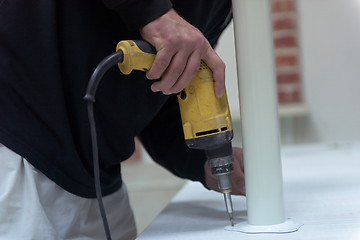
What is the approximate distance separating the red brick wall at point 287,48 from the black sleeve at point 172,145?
136cm

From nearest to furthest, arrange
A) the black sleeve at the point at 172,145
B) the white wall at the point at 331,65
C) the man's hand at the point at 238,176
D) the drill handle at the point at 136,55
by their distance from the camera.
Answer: the drill handle at the point at 136,55 → the man's hand at the point at 238,176 → the black sleeve at the point at 172,145 → the white wall at the point at 331,65

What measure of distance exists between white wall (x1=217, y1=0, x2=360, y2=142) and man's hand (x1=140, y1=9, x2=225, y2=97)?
157cm

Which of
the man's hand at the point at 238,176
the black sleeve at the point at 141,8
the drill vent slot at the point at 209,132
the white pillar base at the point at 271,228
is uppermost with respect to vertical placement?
the black sleeve at the point at 141,8

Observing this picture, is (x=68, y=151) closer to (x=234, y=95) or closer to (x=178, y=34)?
(x=178, y=34)

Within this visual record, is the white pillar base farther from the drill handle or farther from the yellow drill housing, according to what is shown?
the drill handle

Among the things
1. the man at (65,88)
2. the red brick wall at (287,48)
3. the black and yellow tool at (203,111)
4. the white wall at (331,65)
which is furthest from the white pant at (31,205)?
the red brick wall at (287,48)

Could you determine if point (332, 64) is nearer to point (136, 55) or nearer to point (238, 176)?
point (238, 176)

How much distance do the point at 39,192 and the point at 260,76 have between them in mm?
393

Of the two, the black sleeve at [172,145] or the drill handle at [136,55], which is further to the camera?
the black sleeve at [172,145]

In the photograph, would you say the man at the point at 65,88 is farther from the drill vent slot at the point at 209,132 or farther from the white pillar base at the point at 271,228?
the white pillar base at the point at 271,228

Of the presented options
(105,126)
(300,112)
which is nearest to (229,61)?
(300,112)

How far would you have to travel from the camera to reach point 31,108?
79 cm

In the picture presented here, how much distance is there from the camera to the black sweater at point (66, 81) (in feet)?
2.52

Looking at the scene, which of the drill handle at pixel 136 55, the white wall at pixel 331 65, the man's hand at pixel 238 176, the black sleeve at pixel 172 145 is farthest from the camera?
the white wall at pixel 331 65
